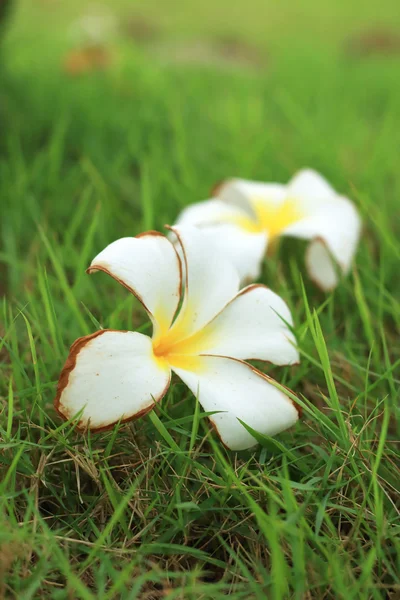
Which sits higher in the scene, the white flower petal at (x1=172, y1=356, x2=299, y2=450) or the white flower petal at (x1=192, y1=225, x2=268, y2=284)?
the white flower petal at (x1=192, y1=225, x2=268, y2=284)

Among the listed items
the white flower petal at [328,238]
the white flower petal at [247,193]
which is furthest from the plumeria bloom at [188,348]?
the white flower petal at [247,193]

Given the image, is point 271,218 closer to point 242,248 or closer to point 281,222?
point 281,222

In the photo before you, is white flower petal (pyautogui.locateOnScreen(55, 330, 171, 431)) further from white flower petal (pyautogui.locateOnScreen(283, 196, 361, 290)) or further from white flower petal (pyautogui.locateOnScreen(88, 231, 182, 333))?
white flower petal (pyautogui.locateOnScreen(283, 196, 361, 290))

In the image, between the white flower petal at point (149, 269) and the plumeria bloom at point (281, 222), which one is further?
the plumeria bloom at point (281, 222)

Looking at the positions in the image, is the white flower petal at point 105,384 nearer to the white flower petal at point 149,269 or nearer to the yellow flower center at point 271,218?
the white flower petal at point 149,269

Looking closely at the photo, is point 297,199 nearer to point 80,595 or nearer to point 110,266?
point 110,266

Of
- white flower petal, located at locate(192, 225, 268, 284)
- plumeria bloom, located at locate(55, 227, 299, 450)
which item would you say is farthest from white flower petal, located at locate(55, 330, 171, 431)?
white flower petal, located at locate(192, 225, 268, 284)
